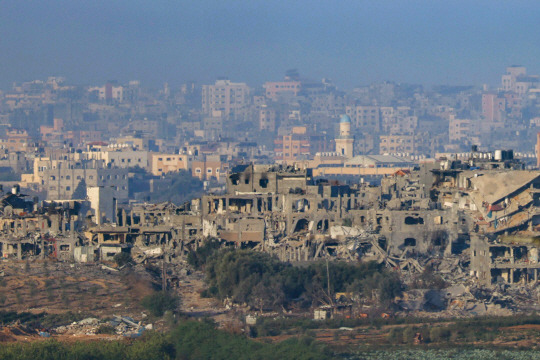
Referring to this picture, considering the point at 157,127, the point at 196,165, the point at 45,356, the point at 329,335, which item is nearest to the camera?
the point at 45,356


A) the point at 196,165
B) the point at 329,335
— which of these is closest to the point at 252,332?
the point at 329,335

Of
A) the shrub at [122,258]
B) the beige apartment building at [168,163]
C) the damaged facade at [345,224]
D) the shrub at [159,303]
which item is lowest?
the shrub at [159,303]

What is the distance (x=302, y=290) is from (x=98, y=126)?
14720 cm

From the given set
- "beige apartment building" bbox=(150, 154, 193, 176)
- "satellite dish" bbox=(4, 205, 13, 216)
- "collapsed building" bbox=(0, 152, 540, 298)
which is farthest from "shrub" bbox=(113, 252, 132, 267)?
"beige apartment building" bbox=(150, 154, 193, 176)

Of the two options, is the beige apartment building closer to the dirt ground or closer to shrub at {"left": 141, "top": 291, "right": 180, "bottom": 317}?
the dirt ground

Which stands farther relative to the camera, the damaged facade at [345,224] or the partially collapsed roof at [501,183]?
the partially collapsed roof at [501,183]

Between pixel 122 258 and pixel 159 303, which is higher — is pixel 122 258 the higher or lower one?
the higher one

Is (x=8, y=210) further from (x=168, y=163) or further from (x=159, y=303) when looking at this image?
(x=168, y=163)

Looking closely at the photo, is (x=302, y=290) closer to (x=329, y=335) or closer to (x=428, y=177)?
(x=329, y=335)

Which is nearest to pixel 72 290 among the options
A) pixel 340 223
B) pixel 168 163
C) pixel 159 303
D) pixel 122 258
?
pixel 159 303

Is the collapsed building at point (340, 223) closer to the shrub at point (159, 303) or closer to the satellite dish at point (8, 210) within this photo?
the satellite dish at point (8, 210)

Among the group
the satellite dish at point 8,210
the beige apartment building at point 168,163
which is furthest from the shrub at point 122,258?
the beige apartment building at point 168,163

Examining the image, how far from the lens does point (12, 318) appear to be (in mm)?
33969

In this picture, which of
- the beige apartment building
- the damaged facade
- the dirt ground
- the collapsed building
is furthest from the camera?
the beige apartment building
